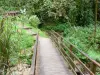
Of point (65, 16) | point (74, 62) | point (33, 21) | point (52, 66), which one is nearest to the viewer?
point (52, 66)

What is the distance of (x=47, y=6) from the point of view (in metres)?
25.9

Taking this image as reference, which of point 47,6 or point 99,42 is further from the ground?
point 47,6

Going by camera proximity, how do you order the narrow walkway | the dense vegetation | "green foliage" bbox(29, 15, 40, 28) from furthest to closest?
"green foliage" bbox(29, 15, 40, 28), the dense vegetation, the narrow walkway

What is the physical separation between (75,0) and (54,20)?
4769 mm

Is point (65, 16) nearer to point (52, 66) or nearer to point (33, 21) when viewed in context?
point (33, 21)

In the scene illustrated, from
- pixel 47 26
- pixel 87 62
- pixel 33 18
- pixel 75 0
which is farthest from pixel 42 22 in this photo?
pixel 87 62

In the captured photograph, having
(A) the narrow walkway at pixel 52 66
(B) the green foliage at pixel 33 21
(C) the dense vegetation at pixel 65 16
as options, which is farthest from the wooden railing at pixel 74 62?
(B) the green foliage at pixel 33 21

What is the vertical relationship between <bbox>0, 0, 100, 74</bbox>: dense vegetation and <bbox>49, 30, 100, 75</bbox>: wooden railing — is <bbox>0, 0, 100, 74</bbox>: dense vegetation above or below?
above

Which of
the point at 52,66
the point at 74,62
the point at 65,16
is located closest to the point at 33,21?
the point at 65,16

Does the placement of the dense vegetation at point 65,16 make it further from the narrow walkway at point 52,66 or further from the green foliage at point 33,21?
the narrow walkway at point 52,66

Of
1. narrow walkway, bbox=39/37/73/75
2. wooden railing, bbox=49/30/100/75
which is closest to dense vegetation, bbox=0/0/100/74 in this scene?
wooden railing, bbox=49/30/100/75

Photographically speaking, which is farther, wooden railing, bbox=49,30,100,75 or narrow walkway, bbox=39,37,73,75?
narrow walkway, bbox=39,37,73,75

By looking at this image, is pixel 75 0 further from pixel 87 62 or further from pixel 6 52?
pixel 6 52

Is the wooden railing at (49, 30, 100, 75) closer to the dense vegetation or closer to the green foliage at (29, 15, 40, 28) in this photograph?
the dense vegetation
